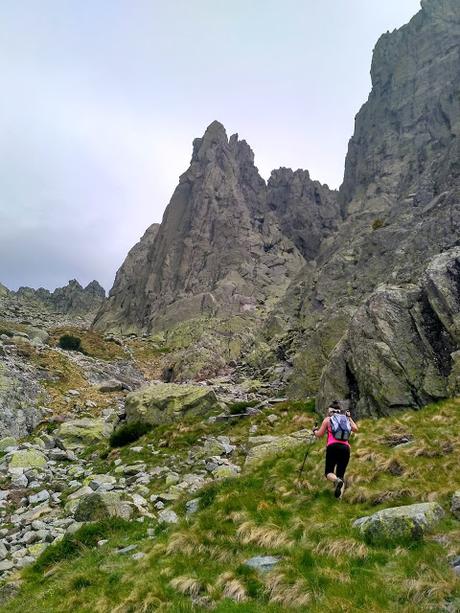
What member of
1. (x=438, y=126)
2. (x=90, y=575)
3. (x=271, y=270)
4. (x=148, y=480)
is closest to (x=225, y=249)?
(x=271, y=270)

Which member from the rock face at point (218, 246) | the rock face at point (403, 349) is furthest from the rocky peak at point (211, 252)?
the rock face at point (403, 349)

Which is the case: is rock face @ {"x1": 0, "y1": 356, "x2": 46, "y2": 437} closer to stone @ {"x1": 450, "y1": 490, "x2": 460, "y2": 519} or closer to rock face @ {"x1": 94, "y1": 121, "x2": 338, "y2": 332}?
stone @ {"x1": 450, "y1": 490, "x2": 460, "y2": 519}

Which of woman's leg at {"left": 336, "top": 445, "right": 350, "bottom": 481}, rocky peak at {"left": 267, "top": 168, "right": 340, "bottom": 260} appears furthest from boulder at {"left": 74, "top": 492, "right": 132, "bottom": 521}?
rocky peak at {"left": 267, "top": 168, "right": 340, "bottom": 260}

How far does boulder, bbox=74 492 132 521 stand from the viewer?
14836 mm

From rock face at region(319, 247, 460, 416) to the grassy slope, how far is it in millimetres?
5392

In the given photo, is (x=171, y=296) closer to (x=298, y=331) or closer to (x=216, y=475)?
(x=298, y=331)

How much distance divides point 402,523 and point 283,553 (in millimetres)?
2623

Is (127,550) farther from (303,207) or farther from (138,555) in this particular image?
(303,207)

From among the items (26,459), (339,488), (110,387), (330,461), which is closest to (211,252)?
(110,387)

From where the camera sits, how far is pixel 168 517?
559 inches

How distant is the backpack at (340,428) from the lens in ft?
42.2

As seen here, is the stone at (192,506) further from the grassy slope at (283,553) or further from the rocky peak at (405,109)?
the rocky peak at (405,109)

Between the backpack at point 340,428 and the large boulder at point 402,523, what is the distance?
9.46 feet

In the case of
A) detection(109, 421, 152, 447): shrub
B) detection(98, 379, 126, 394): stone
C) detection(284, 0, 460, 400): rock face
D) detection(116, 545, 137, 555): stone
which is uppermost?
detection(284, 0, 460, 400): rock face
